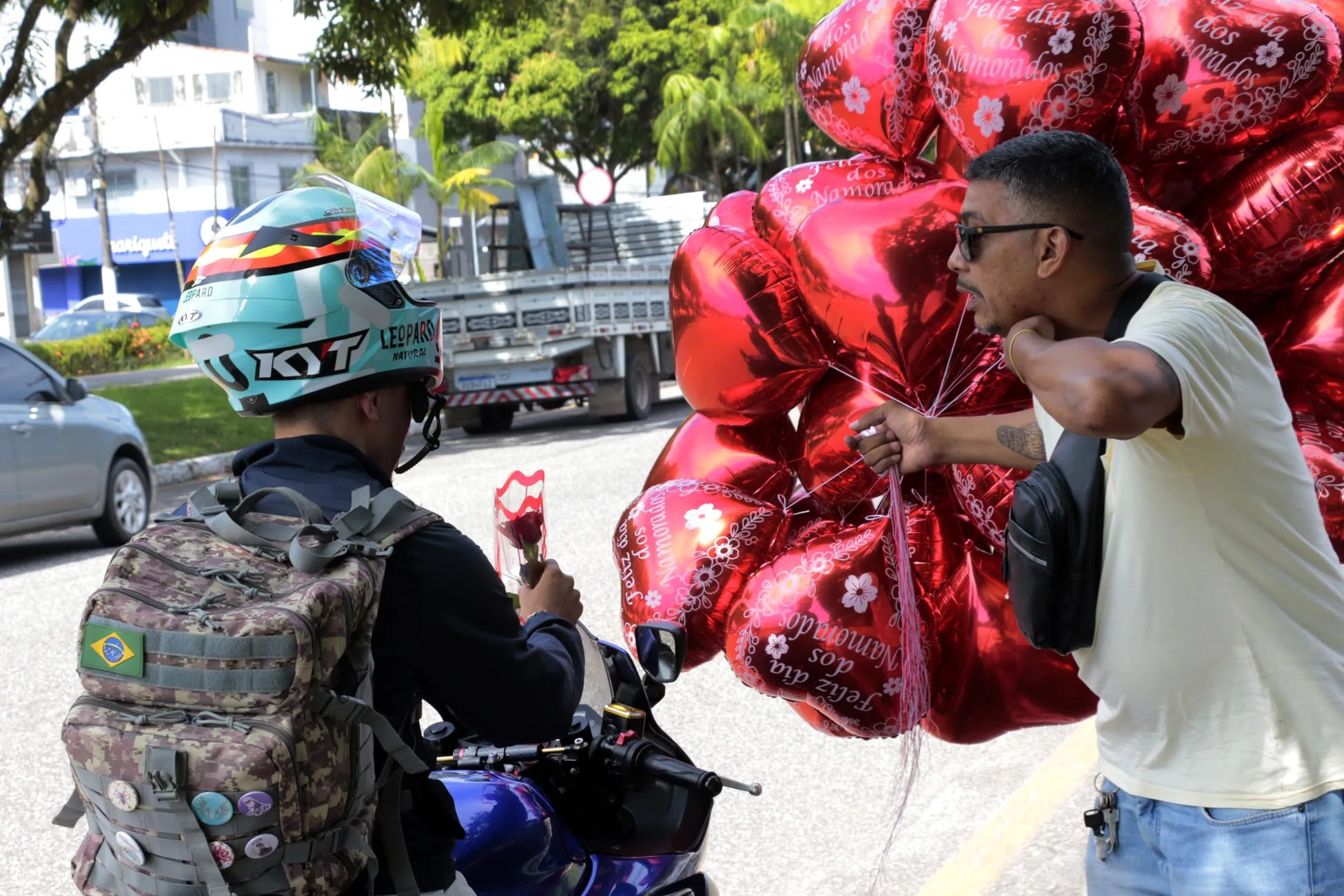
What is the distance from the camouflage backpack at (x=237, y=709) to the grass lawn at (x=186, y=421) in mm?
12796

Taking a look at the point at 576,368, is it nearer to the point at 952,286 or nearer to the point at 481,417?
the point at 481,417

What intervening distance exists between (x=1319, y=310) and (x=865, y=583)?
1016 millimetres

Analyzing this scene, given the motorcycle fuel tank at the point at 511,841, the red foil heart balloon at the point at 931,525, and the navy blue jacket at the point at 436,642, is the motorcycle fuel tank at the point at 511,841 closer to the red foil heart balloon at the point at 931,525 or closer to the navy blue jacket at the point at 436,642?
the navy blue jacket at the point at 436,642

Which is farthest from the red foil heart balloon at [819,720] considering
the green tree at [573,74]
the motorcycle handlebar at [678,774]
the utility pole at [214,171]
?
the utility pole at [214,171]

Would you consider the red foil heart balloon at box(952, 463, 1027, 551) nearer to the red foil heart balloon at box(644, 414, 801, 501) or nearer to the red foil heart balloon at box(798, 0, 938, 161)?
the red foil heart balloon at box(644, 414, 801, 501)

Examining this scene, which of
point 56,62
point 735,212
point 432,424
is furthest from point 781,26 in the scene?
point 432,424

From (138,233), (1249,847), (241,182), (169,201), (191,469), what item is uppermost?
(241,182)

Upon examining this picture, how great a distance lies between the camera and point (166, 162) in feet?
155

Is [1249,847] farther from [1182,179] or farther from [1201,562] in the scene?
[1182,179]

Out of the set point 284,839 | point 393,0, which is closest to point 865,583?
point 284,839

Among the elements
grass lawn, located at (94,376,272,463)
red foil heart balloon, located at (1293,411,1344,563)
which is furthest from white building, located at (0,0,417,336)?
red foil heart balloon, located at (1293,411,1344,563)

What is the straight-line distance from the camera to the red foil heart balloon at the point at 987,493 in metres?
2.62

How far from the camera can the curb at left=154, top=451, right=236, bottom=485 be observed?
13906mm

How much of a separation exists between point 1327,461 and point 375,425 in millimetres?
1763
